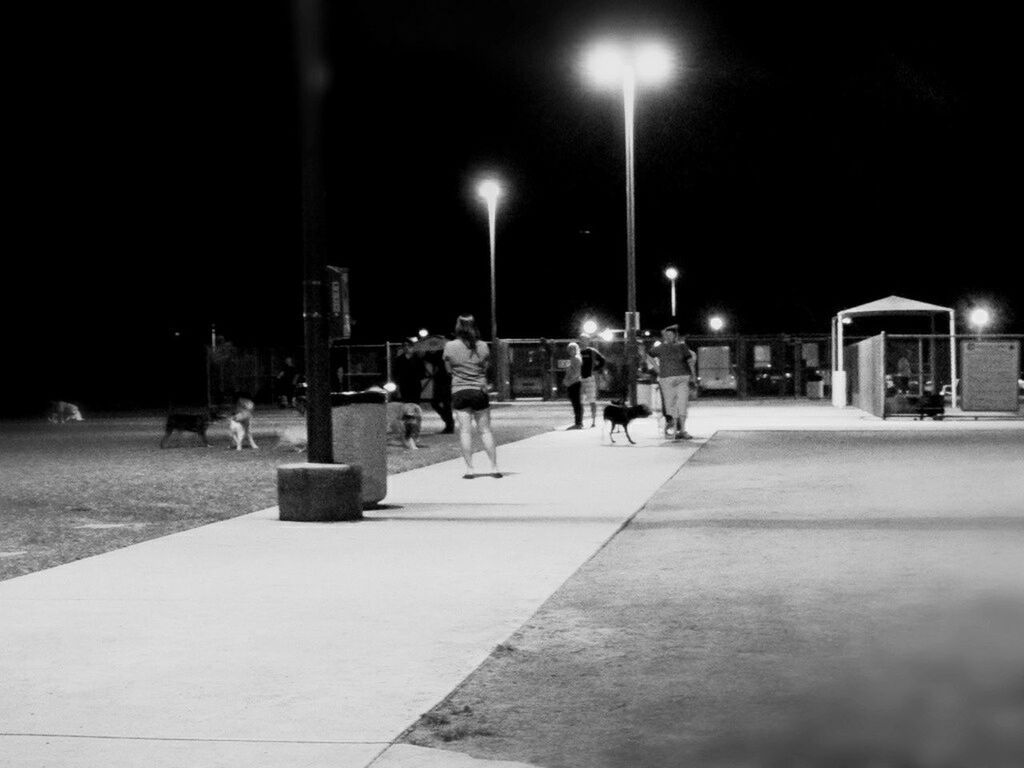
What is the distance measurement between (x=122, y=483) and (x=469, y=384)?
4549 millimetres

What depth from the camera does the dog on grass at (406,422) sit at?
22375mm

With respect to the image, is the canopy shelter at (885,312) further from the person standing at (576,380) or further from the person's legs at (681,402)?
the person's legs at (681,402)

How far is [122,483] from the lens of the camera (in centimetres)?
1680

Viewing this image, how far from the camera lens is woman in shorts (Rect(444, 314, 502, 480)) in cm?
1534

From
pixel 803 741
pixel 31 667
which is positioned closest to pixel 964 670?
pixel 803 741

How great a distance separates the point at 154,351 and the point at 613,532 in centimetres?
5729

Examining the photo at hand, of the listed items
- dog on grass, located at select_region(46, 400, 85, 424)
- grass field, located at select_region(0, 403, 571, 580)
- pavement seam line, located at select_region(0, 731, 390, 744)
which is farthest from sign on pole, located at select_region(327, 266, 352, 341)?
dog on grass, located at select_region(46, 400, 85, 424)

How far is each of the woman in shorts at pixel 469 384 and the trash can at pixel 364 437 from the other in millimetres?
2465

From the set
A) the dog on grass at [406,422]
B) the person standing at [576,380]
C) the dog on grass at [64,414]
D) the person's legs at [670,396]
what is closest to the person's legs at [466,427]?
the dog on grass at [406,422]

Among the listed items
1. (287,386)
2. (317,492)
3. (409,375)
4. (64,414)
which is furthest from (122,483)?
(287,386)

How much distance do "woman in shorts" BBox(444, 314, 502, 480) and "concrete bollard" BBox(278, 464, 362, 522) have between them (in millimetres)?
3425

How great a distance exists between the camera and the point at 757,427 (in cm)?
2758

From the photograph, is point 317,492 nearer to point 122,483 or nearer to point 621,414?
point 122,483

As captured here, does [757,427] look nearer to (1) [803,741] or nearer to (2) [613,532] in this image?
(2) [613,532]
